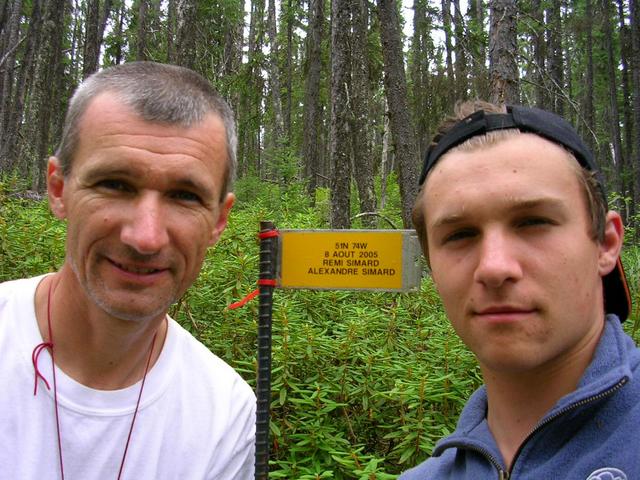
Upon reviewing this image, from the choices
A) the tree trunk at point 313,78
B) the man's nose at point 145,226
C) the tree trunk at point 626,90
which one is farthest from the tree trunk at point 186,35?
the tree trunk at point 626,90

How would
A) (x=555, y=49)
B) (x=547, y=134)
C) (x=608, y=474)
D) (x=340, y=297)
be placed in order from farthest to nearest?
(x=555, y=49) → (x=340, y=297) → (x=547, y=134) → (x=608, y=474)

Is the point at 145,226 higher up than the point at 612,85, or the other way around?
the point at 612,85

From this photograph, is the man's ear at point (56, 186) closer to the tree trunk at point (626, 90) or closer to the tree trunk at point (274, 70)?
the tree trunk at point (274, 70)

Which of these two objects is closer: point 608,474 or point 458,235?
point 608,474

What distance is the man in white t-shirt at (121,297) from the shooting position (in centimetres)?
171

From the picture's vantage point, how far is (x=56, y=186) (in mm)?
1887

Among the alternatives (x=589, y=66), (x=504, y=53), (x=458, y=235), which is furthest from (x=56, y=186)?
(x=589, y=66)

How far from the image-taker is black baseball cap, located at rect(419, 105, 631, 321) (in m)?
1.36

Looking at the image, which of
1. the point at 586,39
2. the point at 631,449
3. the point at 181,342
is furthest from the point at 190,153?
the point at 586,39

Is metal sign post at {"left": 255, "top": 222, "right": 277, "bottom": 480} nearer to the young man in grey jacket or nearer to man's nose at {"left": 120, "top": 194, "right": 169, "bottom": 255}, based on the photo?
man's nose at {"left": 120, "top": 194, "right": 169, "bottom": 255}

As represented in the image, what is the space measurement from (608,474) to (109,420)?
1.50 meters

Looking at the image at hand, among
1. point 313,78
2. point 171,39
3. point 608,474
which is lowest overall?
point 608,474

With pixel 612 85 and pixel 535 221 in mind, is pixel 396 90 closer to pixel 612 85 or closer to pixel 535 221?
pixel 535 221

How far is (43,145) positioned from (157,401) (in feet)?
62.0
